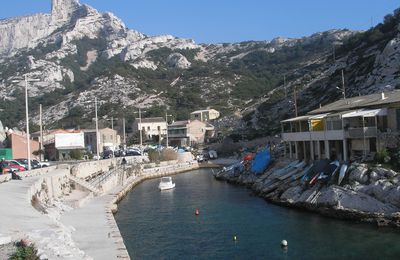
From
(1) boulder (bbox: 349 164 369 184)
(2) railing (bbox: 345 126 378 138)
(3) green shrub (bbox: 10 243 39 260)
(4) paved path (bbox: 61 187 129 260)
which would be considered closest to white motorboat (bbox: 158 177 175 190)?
(4) paved path (bbox: 61 187 129 260)

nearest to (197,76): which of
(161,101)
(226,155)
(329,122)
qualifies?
(161,101)

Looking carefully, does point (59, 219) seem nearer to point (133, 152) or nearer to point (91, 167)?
point (91, 167)

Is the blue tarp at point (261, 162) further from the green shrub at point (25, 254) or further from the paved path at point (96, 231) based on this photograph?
the green shrub at point (25, 254)

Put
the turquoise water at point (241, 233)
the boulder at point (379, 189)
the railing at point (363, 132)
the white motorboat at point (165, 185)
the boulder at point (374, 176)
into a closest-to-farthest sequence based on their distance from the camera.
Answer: the turquoise water at point (241, 233)
the boulder at point (379, 189)
the boulder at point (374, 176)
the railing at point (363, 132)
the white motorboat at point (165, 185)

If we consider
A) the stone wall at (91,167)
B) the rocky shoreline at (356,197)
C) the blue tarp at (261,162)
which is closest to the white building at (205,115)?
the stone wall at (91,167)

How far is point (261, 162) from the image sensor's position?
194 feet

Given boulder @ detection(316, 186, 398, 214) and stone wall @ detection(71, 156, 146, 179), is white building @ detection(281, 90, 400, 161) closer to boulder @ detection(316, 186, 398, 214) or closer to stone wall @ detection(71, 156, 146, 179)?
boulder @ detection(316, 186, 398, 214)

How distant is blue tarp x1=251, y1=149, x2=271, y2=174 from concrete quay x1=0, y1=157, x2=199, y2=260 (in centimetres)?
1693

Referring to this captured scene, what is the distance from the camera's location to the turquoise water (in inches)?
1036

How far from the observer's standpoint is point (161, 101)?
165625 mm

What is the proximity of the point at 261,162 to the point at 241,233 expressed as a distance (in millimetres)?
28125

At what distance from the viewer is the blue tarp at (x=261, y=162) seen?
2291 inches

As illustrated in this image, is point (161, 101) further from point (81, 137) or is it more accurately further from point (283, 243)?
→ point (283, 243)

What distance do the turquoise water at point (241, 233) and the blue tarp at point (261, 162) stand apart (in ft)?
40.1
